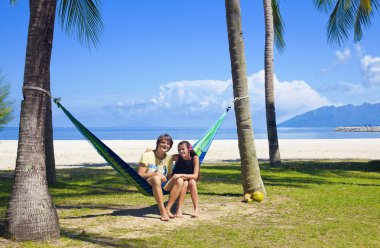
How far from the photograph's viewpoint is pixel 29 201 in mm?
4348

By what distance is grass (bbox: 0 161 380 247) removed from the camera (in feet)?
14.6

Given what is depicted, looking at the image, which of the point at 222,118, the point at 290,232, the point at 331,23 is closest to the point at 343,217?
the point at 290,232

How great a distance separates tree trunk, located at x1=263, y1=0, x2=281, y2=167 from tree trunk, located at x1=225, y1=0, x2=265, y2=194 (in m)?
5.18

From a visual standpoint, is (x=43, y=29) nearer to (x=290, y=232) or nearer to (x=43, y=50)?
(x=43, y=50)

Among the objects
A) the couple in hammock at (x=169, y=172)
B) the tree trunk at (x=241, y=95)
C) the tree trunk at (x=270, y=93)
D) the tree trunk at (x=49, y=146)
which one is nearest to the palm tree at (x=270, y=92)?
the tree trunk at (x=270, y=93)

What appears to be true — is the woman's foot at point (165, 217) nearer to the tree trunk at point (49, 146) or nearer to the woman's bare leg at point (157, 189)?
the woman's bare leg at point (157, 189)

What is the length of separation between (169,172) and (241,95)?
1.84 meters

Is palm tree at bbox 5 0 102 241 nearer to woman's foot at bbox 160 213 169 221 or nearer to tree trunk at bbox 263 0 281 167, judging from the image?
woman's foot at bbox 160 213 169 221

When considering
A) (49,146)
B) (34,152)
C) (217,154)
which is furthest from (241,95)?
(217,154)

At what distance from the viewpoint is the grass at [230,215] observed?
4.45 meters

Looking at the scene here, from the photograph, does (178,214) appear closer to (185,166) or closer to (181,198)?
(181,198)

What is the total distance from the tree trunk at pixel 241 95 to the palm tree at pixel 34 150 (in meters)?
3.06

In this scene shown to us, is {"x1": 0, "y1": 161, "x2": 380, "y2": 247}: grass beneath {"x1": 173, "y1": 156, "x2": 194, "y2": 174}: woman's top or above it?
beneath

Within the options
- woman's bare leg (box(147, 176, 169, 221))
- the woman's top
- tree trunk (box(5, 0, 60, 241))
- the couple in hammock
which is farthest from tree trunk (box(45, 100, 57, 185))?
tree trunk (box(5, 0, 60, 241))
